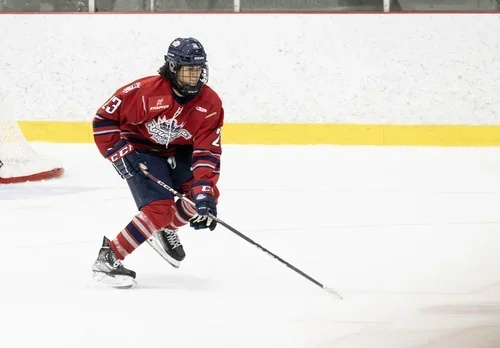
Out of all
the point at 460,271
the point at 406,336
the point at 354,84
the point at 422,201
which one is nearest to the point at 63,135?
the point at 354,84

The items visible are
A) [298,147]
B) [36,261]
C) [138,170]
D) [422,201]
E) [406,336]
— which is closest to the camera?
[406,336]

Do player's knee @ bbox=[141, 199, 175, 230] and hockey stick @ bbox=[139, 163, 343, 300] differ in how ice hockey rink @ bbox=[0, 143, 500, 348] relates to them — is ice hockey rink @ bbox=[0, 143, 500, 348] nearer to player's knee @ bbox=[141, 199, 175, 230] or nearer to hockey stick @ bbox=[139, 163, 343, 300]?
hockey stick @ bbox=[139, 163, 343, 300]

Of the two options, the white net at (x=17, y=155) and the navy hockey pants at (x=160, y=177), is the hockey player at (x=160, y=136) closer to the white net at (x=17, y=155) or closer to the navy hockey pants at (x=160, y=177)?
the navy hockey pants at (x=160, y=177)

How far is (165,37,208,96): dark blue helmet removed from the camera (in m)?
2.95

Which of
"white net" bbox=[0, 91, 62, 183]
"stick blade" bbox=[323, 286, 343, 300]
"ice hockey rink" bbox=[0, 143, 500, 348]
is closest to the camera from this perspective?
"ice hockey rink" bbox=[0, 143, 500, 348]

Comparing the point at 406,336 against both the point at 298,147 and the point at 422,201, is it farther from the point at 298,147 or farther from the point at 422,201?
the point at 298,147

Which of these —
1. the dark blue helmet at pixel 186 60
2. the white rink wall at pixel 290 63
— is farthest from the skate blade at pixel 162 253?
the white rink wall at pixel 290 63

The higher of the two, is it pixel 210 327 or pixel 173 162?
pixel 173 162

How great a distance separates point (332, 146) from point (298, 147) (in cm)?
24

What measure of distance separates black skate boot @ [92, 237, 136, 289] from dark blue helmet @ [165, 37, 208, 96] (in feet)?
1.86

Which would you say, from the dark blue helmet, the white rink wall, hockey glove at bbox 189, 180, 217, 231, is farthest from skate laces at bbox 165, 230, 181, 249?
the white rink wall

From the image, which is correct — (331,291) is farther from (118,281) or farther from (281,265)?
(118,281)

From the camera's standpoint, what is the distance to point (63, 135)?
7.01m

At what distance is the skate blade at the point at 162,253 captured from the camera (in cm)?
328
